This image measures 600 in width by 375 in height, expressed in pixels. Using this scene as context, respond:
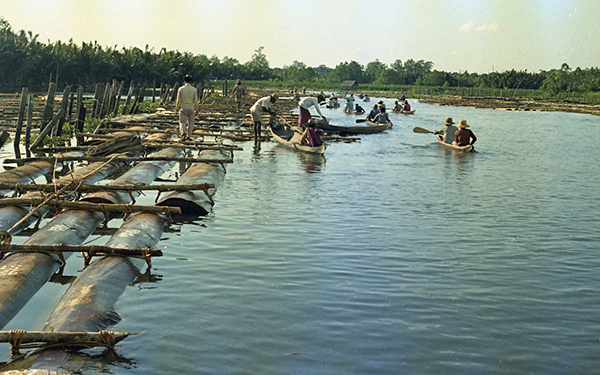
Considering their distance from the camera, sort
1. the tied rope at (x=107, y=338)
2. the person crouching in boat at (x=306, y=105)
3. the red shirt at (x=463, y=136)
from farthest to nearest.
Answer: the red shirt at (x=463, y=136) < the person crouching in boat at (x=306, y=105) < the tied rope at (x=107, y=338)

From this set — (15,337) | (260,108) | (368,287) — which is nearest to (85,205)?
(368,287)

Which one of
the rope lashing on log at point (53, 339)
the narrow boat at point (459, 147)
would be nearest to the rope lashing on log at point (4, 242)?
the rope lashing on log at point (53, 339)

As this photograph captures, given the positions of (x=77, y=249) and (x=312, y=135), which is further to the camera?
(x=312, y=135)

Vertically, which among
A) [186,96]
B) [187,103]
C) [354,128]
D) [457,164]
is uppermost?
[186,96]

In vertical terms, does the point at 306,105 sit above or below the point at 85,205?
above

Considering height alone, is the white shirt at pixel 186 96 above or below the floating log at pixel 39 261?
above

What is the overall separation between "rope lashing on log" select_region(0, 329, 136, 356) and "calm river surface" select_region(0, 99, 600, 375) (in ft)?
0.70

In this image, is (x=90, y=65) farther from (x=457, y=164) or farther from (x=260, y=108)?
(x=457, y=164)

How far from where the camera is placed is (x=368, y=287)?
7.46 meters

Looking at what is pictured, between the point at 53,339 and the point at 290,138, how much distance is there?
58.7 feet

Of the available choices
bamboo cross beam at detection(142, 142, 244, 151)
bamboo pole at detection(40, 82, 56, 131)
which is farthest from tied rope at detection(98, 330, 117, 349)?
bamboo pole at detection(40, 82, 56, 131)

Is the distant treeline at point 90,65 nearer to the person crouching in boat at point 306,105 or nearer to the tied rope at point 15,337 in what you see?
the person crouching in boat at point 306,105

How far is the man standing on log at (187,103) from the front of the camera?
1681cm

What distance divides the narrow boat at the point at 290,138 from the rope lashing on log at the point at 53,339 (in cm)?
1504
